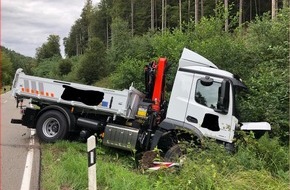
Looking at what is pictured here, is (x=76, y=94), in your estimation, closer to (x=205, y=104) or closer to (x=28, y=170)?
(x=28, y=170)

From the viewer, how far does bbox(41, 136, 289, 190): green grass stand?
17.0ft

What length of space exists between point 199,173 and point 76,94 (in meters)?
5.02

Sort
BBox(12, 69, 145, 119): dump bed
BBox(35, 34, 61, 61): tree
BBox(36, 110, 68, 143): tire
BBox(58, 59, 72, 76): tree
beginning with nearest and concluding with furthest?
1. BBox(12, 69, 145, 119): dump bed
2. BBox(36, 110, 68, 143): tire
3. BBox(58, 59, 72, 76): tree
4. BBox(35, 34, 61, 61): tree

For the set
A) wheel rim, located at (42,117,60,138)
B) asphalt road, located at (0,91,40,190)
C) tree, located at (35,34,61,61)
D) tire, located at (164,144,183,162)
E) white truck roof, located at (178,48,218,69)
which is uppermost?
tree, located at (35,34,61,61)

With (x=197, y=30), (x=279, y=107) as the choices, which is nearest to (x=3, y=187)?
(x=279, y=107)

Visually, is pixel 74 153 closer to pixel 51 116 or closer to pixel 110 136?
pixel 110 136

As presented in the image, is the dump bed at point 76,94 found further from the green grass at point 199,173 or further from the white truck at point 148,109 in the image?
the green grass at point 199,173

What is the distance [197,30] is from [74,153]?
8604 mm

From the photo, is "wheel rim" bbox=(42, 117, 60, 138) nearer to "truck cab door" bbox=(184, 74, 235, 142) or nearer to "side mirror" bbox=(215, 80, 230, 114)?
"truck cab door" bbox=(184, 74, 235, 142)

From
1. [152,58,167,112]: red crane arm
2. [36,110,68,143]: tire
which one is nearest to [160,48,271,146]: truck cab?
[152,58,167,112]: red crane arm

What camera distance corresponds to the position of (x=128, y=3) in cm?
5875

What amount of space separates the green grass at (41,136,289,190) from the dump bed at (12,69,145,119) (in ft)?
5.03

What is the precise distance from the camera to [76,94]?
30.5ft

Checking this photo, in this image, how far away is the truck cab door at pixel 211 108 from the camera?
729 centimetres
